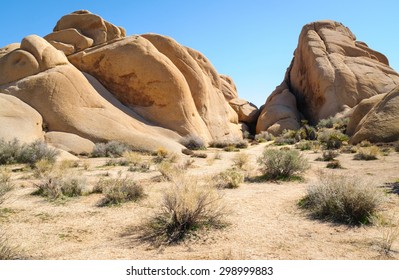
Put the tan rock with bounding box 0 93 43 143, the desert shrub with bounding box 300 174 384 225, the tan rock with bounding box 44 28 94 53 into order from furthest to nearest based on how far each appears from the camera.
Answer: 1. the tan rock with bounding box 44 28 94 53
2. the tan rock with bounding box 0 93 43 143
3. the desert shrub with bounding box 300 174 384 225

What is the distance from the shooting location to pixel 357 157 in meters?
14.0

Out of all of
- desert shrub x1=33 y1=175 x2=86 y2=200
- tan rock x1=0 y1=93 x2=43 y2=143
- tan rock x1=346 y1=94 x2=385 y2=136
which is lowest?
desert shrub x1=33 y1=175 x2=86 y2=200

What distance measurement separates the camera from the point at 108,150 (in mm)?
16016

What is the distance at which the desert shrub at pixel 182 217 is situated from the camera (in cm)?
476

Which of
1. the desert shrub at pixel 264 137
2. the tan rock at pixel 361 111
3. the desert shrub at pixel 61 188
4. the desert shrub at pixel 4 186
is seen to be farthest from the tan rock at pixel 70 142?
the tan rock at pixel 361 111

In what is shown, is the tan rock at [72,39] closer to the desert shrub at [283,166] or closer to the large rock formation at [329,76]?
the desert shrub at [283,166]

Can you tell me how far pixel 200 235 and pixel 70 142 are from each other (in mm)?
13648

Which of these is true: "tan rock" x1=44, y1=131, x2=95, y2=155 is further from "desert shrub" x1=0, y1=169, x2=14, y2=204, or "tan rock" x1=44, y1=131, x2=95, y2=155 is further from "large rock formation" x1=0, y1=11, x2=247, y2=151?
"desert shrub" x1=0, y1=169, x2=14, y2=204

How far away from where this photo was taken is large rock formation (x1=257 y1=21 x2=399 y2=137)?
35031 mm

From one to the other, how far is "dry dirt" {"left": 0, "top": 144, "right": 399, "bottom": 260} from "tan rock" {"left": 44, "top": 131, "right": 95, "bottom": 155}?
8491mm

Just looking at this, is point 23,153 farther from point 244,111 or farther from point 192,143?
point 244,111

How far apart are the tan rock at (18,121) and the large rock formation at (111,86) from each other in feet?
2.18

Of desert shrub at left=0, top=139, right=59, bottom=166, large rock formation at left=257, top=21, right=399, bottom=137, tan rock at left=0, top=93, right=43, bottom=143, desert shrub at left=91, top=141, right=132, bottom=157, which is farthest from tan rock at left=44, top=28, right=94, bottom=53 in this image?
large rock formation at left=257, top=21, right=399, bottom=137

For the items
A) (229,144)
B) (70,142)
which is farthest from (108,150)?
(229,144)
